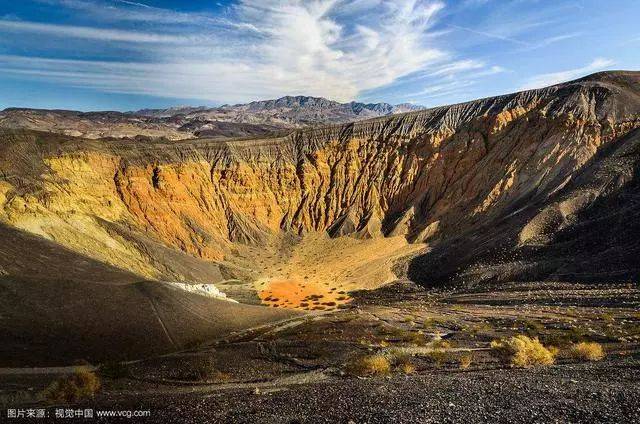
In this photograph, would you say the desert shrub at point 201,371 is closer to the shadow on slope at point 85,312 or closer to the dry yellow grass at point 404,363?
the shadow on slope at point 85,312

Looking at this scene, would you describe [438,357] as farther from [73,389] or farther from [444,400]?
[73,389]

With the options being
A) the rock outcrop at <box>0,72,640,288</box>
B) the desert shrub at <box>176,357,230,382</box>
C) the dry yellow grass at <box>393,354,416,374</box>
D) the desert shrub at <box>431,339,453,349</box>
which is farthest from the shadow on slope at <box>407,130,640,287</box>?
the desert shrub at <box>176,357,230,382</box>

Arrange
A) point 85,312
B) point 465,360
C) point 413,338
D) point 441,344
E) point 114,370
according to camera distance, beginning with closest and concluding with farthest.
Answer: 1. point 465,360
2. point 114,370
3. point 441,344
4. point 413,338
5. point 85,312

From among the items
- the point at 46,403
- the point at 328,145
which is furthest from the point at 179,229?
the point at 46,403

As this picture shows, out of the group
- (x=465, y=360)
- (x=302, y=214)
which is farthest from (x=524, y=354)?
(x=302, y=214)

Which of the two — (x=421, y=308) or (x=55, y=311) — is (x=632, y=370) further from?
(x=55, y=311)

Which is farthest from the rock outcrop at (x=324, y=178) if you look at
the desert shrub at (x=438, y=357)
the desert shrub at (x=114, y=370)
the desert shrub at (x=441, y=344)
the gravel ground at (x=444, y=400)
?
the gravel ground at (x=444, y=400)

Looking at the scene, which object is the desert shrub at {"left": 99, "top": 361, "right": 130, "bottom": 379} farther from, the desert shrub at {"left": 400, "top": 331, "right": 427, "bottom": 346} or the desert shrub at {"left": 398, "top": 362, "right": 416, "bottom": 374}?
the desert shrub at {"left": 400, "top": 331, "right": 427, "bottom": 346}
